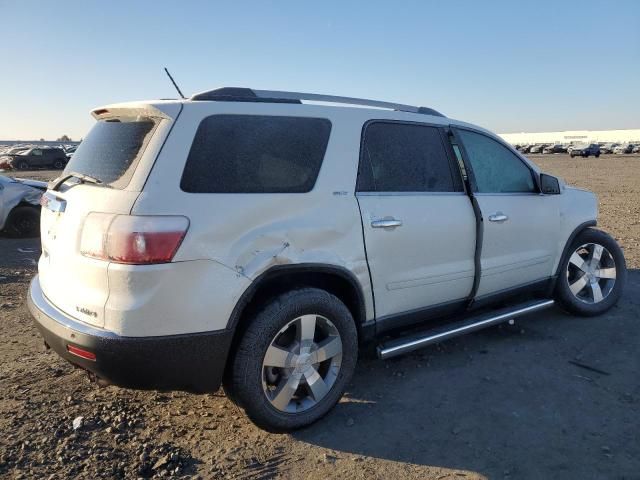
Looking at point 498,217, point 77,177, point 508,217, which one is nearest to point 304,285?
point 77,177

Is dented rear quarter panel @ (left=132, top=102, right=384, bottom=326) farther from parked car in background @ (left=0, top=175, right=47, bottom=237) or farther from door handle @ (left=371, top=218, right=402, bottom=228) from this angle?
parked car in background @ (left=0, top=175, right=47, bottom=237)

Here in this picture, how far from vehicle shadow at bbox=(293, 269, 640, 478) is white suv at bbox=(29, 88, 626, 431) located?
0.31 meters

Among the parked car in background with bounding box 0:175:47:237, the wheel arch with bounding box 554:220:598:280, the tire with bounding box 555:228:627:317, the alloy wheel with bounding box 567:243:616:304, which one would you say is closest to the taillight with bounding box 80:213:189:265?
the wheel arch with bounding box 554:220:598:280

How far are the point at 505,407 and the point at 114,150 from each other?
285 cm

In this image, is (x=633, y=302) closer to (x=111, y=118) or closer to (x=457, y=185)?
(x=457, y=185)

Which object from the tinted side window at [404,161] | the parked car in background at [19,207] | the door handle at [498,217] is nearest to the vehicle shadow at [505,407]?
the door handle at [498,217]

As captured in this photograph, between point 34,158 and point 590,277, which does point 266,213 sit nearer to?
point 590,277

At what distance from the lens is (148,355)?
8.20ft

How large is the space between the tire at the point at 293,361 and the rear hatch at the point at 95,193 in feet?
2.58

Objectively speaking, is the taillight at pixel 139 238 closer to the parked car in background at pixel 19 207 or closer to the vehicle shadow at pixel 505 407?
the vehicle shadow at pixel 505 407

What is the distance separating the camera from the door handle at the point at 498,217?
3.91 meters

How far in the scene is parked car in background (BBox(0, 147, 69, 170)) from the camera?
37.6 meters

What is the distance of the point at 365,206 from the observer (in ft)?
10.5

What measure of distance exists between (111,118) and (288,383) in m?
1.90
